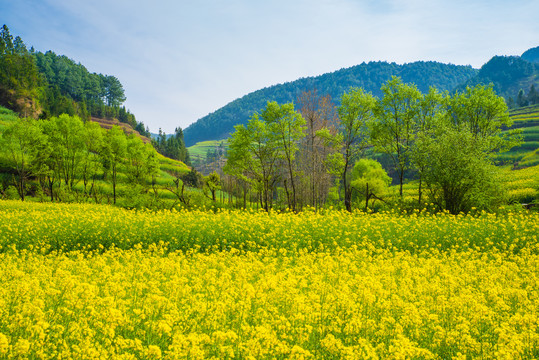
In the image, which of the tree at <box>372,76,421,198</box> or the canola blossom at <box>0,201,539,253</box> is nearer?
the canola blossom at <box>0,201,539,253</box>

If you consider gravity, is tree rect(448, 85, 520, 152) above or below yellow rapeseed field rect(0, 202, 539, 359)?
above

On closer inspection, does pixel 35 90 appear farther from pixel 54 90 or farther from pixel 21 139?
pixel 21 139

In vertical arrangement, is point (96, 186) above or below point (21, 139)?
below

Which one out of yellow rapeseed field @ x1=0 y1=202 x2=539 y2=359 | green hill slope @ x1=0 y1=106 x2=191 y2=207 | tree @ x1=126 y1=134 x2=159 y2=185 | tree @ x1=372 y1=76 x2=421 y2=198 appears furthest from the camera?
tree @ x1=126 y1=134 x2=159 y2=185

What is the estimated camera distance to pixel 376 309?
6.21 meters

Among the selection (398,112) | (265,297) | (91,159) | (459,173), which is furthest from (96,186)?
(265,297)

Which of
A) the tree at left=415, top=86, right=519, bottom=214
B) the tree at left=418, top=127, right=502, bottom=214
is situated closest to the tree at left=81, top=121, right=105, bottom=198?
the tree at left=415, top=86, right=519, bottom=214

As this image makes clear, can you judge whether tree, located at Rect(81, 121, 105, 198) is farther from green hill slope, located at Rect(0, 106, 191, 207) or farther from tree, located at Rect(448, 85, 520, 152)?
tree, located at Rect(448, 85, 520, 152)

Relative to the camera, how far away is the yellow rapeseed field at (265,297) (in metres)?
4.33

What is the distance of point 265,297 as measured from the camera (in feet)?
19.5

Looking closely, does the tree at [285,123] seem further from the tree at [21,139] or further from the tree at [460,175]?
the tree at [21,139]

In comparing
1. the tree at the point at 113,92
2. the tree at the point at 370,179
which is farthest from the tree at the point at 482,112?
the tree at the point at 113,92

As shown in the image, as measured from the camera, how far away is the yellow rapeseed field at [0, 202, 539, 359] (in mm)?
4328

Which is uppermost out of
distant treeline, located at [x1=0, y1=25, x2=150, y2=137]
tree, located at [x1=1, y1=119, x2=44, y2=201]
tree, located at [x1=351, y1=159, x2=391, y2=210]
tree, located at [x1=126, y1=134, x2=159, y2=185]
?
distant treeline, located at [x1=0, y1=25, x2=150, y2=137]
